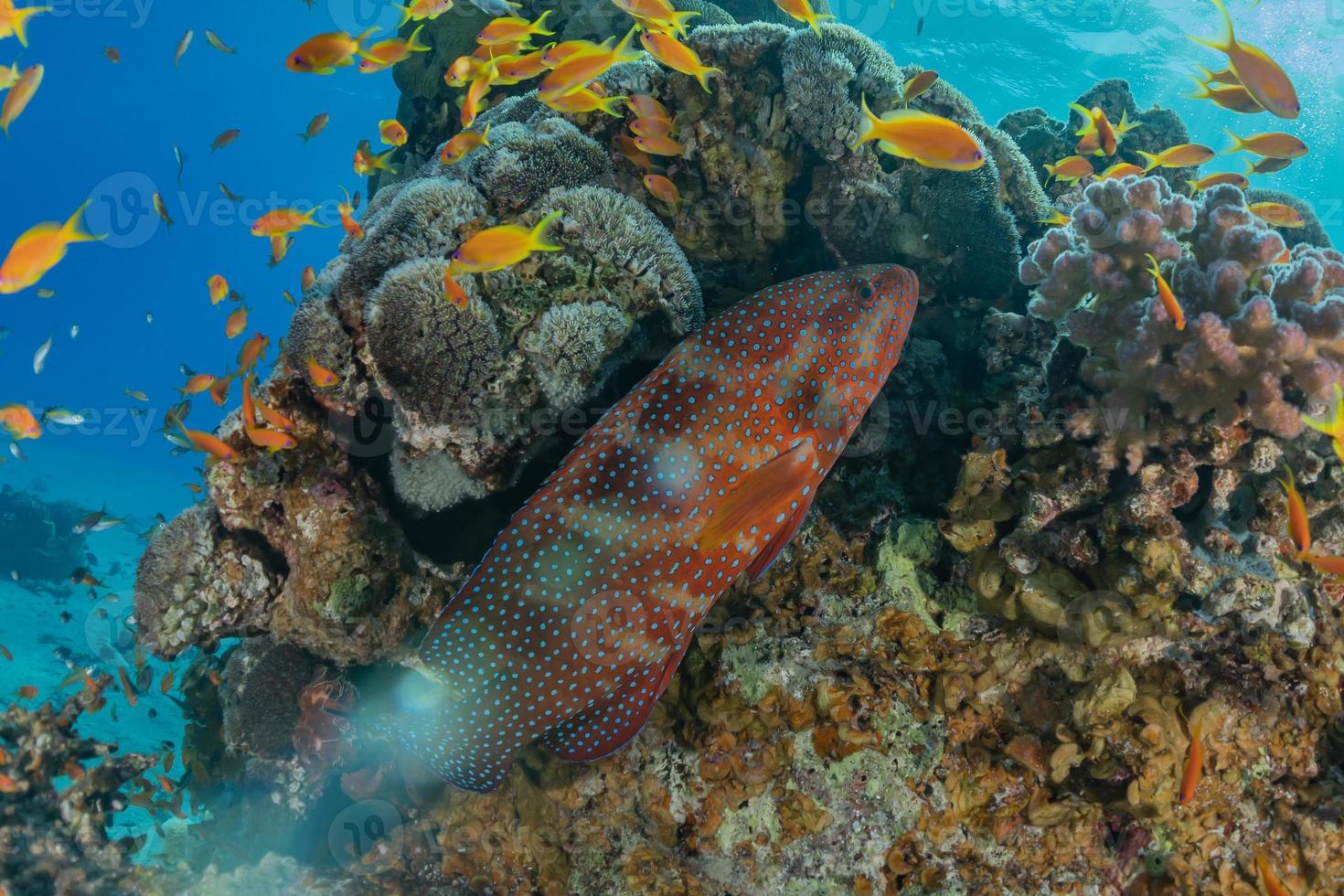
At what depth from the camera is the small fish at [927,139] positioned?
3877mm

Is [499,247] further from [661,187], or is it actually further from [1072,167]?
[1072,167]

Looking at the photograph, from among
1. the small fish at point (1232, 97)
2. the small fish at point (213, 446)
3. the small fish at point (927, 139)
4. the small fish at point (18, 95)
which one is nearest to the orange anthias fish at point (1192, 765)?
the small fish at point (927, 139)

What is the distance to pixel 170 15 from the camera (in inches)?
2896

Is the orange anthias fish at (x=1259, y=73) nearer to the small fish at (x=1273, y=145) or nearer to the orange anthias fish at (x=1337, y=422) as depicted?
the small fish at (x=1273, y=145)

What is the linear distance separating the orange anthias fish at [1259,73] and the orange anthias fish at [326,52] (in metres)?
6.57

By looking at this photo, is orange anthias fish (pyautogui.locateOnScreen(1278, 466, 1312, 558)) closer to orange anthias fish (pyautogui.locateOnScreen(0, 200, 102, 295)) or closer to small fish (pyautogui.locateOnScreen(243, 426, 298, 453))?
small fish (pyautogui.locateOnScreen(243, 426, 298, 453))

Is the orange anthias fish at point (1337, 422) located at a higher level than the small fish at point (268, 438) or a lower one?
higher

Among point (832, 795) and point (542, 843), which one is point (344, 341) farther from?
point (832, 795)

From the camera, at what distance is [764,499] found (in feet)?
10.6

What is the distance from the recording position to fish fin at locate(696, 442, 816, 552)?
321cm

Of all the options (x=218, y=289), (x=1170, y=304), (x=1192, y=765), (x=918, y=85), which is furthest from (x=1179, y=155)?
(x=218, y=289)

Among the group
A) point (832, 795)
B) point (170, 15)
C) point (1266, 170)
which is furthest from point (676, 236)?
point (170, 15)

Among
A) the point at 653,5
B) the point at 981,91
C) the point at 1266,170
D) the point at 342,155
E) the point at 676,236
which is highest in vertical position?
the point at 653,5

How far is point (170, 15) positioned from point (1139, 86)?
98.1 meters
